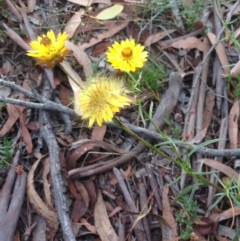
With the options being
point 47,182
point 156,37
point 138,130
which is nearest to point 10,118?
point 47,182

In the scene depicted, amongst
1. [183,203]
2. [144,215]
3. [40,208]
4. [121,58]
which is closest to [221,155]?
[183,203]

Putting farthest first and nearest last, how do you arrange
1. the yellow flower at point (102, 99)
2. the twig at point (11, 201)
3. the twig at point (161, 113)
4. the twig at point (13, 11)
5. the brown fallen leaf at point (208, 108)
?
1. the twig at point (13, 11)
2. the brown fallen leaf at point (208, 108)
3. the twig at point (161, 113)
4. the twig at point (11, 201)
5. the yellow flower at point (102, 99)

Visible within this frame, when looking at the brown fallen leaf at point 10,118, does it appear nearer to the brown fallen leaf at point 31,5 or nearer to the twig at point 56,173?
the twig at point 56,173

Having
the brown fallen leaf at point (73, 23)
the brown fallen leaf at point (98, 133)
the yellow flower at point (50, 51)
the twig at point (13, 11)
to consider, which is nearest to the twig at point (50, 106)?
the brown fallen leaf at point (98, 133)

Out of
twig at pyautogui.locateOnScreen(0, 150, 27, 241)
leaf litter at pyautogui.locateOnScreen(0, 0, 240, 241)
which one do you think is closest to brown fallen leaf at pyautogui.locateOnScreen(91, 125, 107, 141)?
leaf litter at pyautogui.locateOnScreen(0, 0, 240, 241)

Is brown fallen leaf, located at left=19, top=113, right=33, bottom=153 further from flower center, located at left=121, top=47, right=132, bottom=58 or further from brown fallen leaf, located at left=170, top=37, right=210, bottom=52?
brown fallen leaf, located at left=170, top=37, right=210, bottom=52

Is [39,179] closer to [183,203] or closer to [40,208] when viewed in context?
[40,208]
